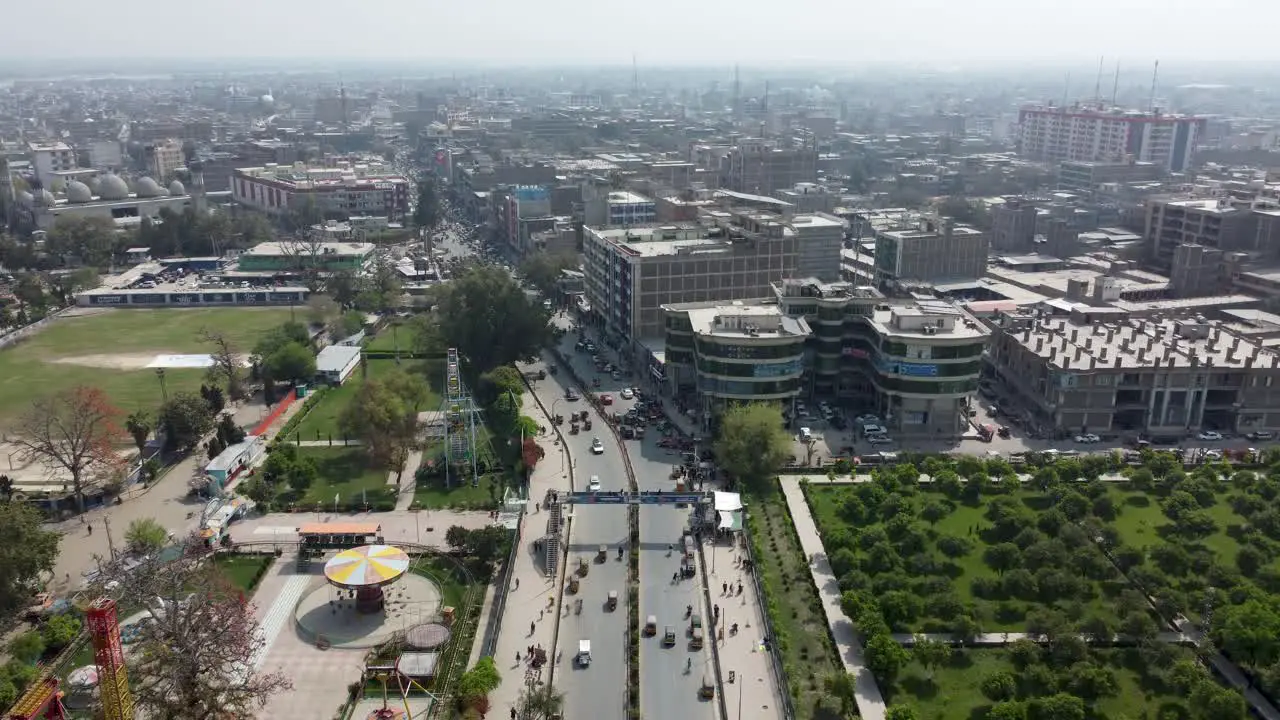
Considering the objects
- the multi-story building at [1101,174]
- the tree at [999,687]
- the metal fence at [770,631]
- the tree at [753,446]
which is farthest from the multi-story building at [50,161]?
the tree at [999,687]

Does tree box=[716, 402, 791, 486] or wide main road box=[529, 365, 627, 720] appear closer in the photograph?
wide main road box=[529, 365, 627, 720]

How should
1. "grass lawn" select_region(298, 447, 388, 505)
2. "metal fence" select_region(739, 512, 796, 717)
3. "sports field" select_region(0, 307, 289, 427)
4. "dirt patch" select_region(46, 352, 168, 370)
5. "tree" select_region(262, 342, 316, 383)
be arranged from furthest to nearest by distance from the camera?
1. "dirt patch" select_region(46, 352, 168, 370)
2. "sports field" select_region(0, 307, 289, 427)
3. "tree" select_region(262, 342, 316, 383)
4. "grass lawn" select_region(298, 447, 388, 505)
5. "metal fence" select_region(739, 512, 796, 717)

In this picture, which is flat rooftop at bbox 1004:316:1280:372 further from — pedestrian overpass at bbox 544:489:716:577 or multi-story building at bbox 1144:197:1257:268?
multi-story building at bbox 1144:197:1257:268

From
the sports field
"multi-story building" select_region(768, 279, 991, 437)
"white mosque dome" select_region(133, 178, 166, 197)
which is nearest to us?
"multi-story building" select_region(768, 279, 991, 437)

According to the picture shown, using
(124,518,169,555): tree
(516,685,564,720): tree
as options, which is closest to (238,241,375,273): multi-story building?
(124,518,169,555): tree

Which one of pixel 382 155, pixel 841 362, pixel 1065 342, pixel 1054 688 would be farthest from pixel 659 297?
pixel 382 155

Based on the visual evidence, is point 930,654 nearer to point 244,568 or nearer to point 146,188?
point 244,568

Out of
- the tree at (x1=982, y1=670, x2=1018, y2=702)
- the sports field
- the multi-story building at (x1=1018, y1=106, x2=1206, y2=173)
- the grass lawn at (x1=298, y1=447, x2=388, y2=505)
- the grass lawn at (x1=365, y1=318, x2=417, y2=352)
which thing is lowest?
the sports field
